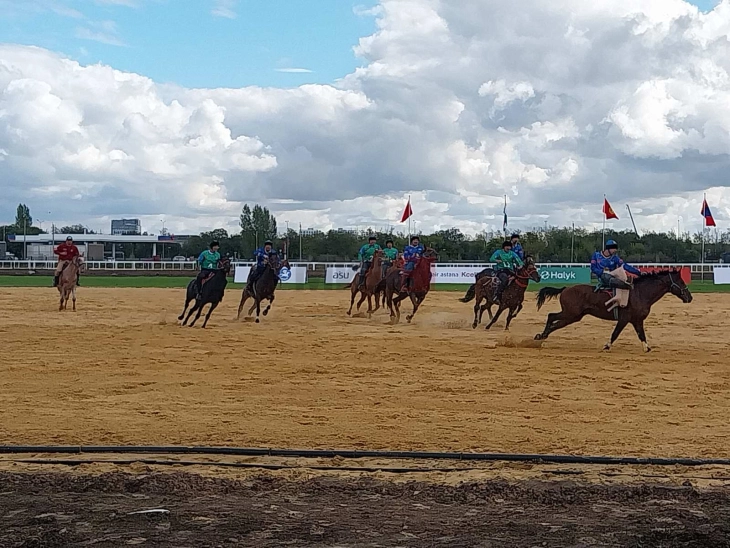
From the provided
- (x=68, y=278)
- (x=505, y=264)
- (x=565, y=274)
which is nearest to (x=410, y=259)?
(x=505, y=264)

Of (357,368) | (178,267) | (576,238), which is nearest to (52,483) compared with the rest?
(357,368)

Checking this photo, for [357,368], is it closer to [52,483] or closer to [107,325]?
[52,483]

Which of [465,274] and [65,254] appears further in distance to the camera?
[465,274]

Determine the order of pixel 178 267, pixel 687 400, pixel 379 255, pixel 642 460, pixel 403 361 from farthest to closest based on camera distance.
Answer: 1. pixel 178 267
2. pixel 379 255
3. pixel 403 361
4. pixel 687 400
5. pixel 642 460

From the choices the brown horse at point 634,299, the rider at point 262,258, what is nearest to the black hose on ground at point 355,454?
the brown horse at point 634,299

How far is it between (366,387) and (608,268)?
6.73m

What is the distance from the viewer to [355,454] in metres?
8.70

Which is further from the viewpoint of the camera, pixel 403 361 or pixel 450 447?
pixel 403 361

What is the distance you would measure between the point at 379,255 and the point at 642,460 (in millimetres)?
17441

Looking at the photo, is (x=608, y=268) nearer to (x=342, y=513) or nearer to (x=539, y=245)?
(x=342, y=513)

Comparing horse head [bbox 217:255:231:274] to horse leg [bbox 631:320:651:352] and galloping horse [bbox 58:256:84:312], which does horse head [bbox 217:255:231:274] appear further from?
horse leg [bbox 631:320:651:352]

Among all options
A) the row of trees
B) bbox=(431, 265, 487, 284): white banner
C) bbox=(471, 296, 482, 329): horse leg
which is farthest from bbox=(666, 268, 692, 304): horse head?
the row of trees

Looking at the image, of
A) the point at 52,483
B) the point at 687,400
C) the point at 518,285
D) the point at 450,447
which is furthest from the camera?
the point at 518,285

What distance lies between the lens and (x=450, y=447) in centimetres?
913
